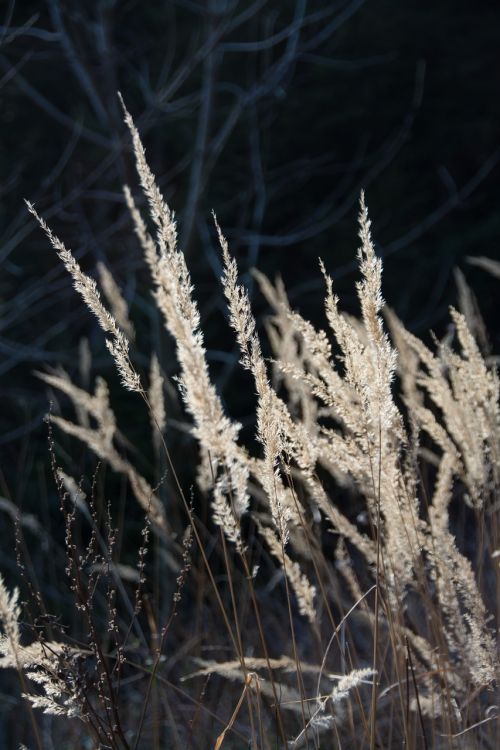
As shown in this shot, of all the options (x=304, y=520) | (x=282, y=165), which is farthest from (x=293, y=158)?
(x=304, y=520)

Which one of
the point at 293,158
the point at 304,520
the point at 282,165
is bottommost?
the point at 304,520

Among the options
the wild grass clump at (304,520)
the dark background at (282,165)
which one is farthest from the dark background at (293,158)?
the wild grass clump at (304,520)

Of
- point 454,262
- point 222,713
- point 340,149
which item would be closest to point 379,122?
point 340,149

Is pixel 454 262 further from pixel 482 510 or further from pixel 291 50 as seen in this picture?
pixel 482 510

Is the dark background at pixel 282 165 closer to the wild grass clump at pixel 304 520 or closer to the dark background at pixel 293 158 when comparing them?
the dark background at pixel 293 158

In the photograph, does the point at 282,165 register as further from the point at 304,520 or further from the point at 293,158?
the point at 304,520

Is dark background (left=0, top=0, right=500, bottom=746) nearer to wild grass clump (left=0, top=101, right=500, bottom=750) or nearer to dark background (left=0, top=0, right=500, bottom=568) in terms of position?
dark background (left=0, top=0, right=500, bottom=568)

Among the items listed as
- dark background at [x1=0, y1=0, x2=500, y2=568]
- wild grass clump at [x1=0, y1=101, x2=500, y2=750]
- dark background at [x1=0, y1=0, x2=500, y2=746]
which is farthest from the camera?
dark background at [x1=0, y1=0, x2=500, y2=568]

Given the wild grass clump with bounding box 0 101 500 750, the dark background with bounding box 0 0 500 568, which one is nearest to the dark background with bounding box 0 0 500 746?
the dark background with bounding box 0 0 500 568

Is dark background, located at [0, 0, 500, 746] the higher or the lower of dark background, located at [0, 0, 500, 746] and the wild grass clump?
the higher

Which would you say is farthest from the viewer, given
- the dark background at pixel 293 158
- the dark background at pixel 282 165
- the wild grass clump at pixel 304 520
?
the dark background at pixel 293 158

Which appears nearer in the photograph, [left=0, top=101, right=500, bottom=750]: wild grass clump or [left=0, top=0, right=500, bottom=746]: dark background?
[left=0, top=101, right=500, bottom=750]: wild grass clump

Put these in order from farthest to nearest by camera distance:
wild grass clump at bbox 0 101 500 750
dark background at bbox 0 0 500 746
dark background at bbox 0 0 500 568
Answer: dark background at bbox 0 0 500 568, dark background at bbox 0 0 500 746, wild grass clump at bbox 0 101 500 750

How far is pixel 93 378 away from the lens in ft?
24.4
